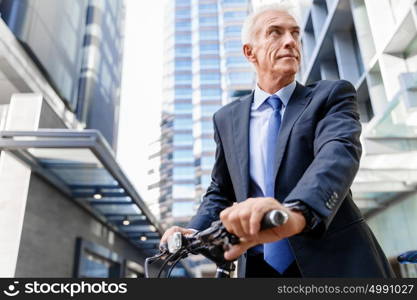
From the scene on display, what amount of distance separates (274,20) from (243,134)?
54cm

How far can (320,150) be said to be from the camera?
120cm

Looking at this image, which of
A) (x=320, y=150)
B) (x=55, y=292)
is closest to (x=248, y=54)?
(x=320, y=150)

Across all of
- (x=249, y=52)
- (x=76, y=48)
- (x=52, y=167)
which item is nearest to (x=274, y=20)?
(x=249, y=52)

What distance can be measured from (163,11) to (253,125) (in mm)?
88759

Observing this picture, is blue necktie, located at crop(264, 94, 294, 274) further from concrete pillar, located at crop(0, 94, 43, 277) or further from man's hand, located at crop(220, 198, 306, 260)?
concrete pillar, located at crop(0, 94, 43, 277)

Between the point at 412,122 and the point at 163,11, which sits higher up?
the point at 163,11

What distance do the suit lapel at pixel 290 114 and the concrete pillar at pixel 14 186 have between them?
9.51m

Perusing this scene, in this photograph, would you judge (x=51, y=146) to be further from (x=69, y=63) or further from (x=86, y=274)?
(x=69, y=63)

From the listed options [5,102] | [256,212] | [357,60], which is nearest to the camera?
[256,212]

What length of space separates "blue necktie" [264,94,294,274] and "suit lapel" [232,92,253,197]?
0.29 feet

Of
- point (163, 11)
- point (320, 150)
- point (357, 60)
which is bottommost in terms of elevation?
point (320, 150)

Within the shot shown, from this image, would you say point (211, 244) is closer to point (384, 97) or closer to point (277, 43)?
point (277, 43)

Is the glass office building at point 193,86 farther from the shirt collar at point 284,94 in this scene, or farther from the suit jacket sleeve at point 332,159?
the suit jacket sleeve at point 332,159

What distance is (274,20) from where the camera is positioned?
5.36 ft
